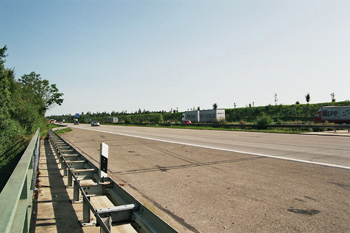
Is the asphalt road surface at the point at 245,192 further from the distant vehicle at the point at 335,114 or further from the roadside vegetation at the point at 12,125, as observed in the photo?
the distant vehicle at the point at 335,114

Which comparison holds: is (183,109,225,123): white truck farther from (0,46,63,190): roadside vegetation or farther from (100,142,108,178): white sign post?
(100,142,108,178): white sign post

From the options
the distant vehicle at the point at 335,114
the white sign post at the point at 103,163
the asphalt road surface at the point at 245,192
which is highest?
the distant vehicle at the point at 335,114

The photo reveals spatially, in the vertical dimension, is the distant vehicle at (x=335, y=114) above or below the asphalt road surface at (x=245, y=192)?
above

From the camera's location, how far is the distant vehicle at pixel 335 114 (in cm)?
3957

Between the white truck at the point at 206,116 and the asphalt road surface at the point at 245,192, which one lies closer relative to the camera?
the asphalt road surface at the point at 245,192

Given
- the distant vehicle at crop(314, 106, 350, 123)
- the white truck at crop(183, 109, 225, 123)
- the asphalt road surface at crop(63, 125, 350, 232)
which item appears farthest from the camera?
the white truck at crop(183, 109, 225, 123)

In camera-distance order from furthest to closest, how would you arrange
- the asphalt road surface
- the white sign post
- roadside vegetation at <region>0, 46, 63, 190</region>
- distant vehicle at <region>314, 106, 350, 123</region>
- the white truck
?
the white truck
distant vehicle at <region>314, 106, 350, 123</region>
roadside vegetation at <region>0, 46, 63, 190</region>
the white sign post
the asphalt road surface

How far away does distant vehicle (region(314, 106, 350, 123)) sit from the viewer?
130 ft

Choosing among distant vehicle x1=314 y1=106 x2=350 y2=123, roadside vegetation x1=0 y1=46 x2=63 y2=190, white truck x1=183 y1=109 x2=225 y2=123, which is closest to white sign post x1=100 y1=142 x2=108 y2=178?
roadside vegetation x1=0 y1=46 x2=63 y2=190

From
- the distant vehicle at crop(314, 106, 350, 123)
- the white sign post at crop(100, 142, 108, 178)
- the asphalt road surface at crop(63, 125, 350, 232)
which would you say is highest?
the distant vehicle at crop(314, 106, 350, 123)

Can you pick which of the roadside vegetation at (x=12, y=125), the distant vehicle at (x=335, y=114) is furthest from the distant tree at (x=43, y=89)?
the distant vehicle at (x=335, y=114)

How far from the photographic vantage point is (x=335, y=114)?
40.6 meters

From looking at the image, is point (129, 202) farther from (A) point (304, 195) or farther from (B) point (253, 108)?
(B) point (253, 108)

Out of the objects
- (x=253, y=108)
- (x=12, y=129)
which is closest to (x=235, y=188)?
(x=12, y=129)
